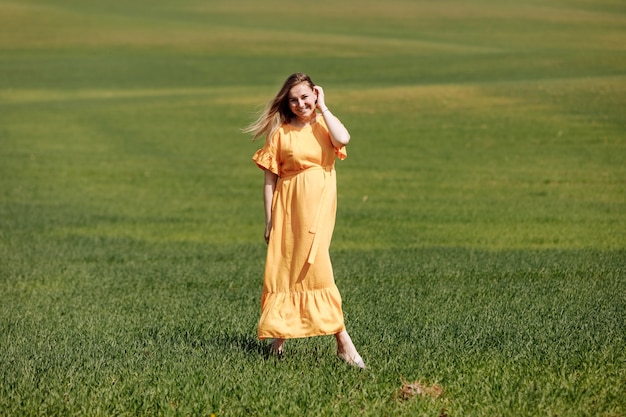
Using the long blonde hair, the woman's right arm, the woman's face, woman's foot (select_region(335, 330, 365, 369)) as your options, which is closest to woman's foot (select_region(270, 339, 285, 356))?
woman's foot (select_region(335, 330, 365, 369))

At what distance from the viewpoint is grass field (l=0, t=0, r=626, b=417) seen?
6273 mm

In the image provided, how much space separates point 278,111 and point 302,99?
0.23 metres

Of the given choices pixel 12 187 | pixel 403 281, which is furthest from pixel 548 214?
pixel 12 187

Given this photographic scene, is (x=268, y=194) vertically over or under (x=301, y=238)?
over

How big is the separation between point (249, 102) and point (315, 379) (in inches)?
1171

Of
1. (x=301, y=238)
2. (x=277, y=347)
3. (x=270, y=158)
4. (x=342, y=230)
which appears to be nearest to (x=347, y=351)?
(x=277, y=347)

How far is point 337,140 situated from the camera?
22.7ft

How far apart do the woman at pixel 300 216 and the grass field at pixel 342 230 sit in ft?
1.03

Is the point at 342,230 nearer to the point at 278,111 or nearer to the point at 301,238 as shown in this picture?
the point at 278,111

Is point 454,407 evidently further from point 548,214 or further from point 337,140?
point 548,214

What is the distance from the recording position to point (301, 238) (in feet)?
22.6

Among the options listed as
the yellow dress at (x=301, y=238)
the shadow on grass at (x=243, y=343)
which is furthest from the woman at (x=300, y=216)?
the shadow on grass at (x=243, y=343)

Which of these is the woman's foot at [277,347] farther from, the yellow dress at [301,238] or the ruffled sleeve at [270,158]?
the ruffled sleeve at [270,158]

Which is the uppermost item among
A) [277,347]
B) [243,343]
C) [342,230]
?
[277,347]
